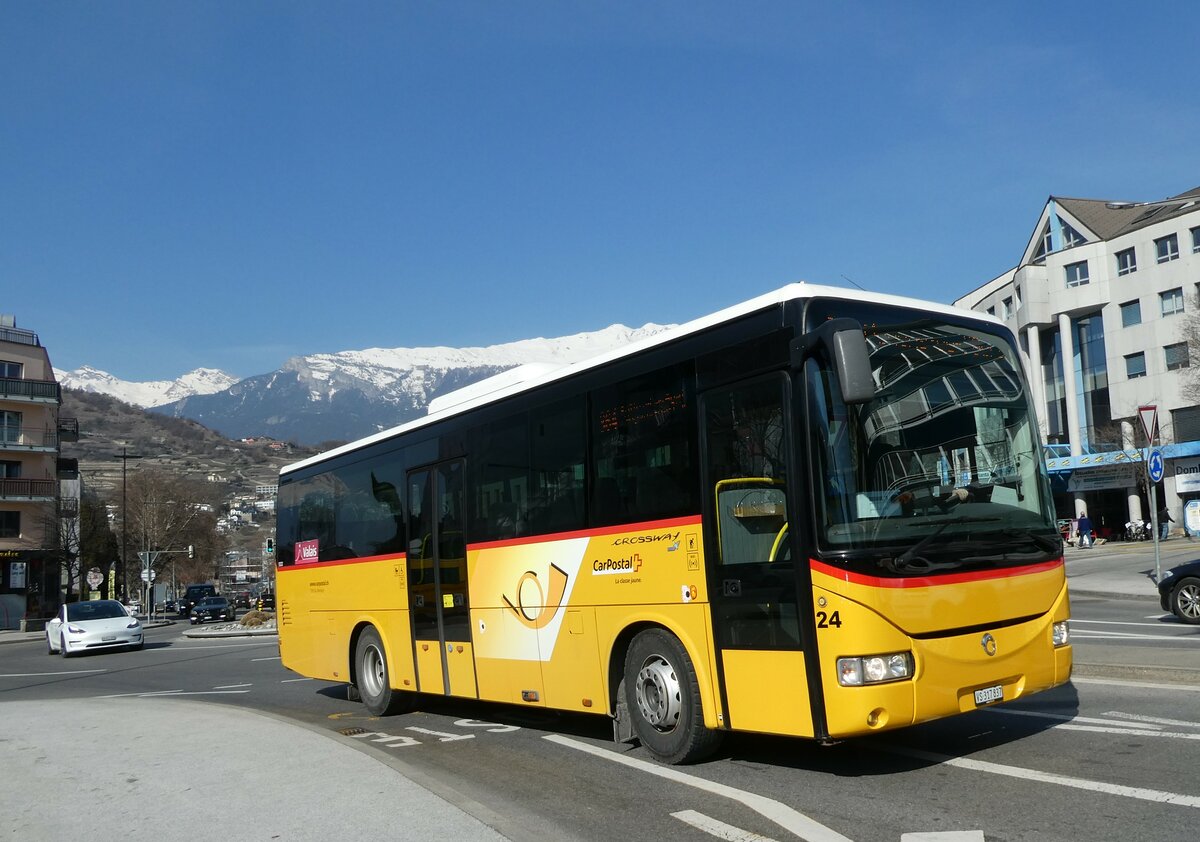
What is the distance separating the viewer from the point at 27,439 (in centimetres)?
6481

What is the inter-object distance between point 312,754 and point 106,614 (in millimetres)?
24231

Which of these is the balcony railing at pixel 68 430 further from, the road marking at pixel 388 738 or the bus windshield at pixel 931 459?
the bus windshield at pixel 931 459

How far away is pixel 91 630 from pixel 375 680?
19.6m

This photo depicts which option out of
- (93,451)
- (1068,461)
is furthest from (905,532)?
(93,451)

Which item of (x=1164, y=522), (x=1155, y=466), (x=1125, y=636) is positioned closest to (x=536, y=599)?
(x=1125, y=636)

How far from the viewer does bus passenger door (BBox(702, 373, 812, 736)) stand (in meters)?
7.00

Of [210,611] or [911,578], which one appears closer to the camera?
[911,578]

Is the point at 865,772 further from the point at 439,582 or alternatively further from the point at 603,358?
the point at 439,582

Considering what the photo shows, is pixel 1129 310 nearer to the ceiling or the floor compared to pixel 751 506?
nearer to the ceiling

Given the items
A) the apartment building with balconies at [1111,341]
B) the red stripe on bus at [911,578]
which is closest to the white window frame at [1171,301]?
the apartment building with balconies at [1111,341]

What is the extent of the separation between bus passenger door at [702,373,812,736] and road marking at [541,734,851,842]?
1.53 ft

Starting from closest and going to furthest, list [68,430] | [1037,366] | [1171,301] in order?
[1171,301] → [1037,366] → [68,430]

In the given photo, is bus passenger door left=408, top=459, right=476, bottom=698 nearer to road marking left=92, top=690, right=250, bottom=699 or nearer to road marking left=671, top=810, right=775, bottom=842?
road marking left=671, top=810, right=775, bottom=842

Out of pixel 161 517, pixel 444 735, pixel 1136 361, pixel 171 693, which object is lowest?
pixel 171 693
